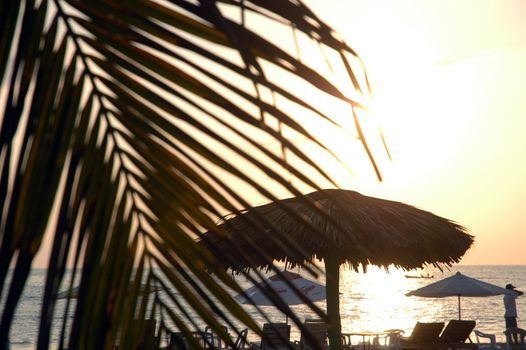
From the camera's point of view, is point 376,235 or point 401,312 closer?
point 376,235

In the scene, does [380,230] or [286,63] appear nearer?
[286,63]

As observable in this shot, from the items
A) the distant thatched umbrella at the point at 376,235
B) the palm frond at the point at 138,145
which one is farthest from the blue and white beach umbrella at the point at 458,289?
the palm frond at the point at 138,145

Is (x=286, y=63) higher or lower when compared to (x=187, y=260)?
higher

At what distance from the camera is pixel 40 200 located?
107 centimetres

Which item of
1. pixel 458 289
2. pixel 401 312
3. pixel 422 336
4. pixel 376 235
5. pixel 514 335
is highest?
pixel 401 312

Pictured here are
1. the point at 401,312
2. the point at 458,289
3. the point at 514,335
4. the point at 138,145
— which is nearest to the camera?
the point at 138,145

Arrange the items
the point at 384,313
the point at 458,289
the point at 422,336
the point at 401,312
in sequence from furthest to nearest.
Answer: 1. the point at 401,312
2. the point at 384,313
3. the point at 458,289
4. the point at 422,336

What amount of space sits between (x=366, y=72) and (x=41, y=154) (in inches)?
17.2

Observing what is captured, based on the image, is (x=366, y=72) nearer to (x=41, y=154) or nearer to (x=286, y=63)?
(x=286, y=63)

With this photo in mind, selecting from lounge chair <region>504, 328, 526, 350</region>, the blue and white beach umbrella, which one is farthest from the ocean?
lounge chair <region>504, 328, 526, 350</region>

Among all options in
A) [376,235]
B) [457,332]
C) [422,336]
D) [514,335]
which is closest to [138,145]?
[376,235]

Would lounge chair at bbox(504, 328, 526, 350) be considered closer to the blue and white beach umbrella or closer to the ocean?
the blue and white beach umbrella

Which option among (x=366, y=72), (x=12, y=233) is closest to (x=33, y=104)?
(x=12, y=233)

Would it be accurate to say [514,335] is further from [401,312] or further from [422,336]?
[401,312]
